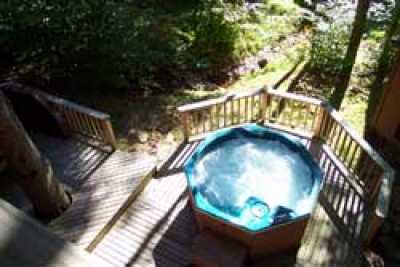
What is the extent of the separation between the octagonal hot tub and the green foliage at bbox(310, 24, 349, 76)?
3.05 meters

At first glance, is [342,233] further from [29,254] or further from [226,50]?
[226,50]

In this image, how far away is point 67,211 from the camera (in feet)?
16.0

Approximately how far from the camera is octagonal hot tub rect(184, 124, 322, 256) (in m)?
4.11

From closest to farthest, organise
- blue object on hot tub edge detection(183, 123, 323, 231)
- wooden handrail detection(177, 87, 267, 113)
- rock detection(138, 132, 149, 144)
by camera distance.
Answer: blue object on hot tub edge detection(183, 123, 323, 231)
wooden handrail detection(177, 87, 267, 113)
rock detection(138, 132, 149, 144)

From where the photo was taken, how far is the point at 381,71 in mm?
7180

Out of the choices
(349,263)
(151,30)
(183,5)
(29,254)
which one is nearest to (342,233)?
(349,263)

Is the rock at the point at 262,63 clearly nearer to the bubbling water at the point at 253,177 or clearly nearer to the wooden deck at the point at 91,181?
the bubbling water at the point at 253,177

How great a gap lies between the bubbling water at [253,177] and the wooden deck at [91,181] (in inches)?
44.5

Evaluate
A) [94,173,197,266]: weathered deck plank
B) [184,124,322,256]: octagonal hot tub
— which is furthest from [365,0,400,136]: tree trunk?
[94,173,197,266]: weathered deck plank

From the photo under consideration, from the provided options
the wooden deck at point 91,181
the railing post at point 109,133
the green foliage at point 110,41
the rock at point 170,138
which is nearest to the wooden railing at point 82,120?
the railing post at point 109,133

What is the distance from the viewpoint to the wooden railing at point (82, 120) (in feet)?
17.6

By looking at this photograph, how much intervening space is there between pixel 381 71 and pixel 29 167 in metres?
6.55

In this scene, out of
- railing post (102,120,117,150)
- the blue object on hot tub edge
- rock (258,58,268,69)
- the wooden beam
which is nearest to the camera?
the wooden beam

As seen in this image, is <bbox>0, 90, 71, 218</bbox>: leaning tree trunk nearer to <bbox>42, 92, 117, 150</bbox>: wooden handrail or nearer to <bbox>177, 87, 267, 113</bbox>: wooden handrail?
<bbox>42, 92, 117, 150</bbox>: wooden handrail
